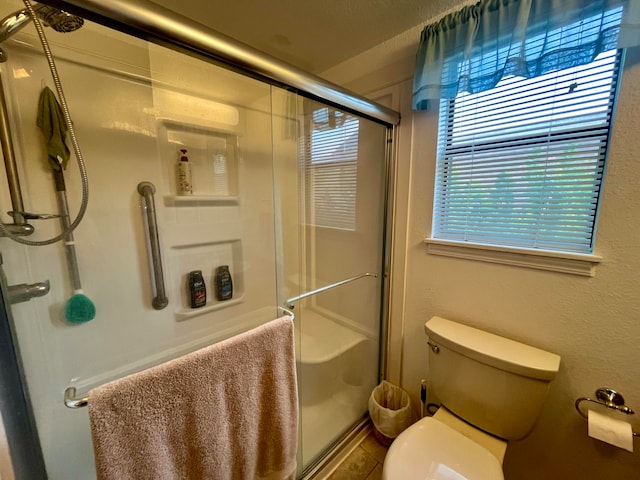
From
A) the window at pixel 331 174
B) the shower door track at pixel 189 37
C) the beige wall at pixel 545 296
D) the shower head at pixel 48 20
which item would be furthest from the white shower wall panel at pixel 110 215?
the beige wall at pixel 545 296

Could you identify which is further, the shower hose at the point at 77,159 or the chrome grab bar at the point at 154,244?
the chrome grab bar at the point at 154,244

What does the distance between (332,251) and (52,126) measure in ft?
4.49

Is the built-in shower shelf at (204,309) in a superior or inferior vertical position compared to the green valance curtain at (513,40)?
inferior

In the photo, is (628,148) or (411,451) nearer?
(628,148)

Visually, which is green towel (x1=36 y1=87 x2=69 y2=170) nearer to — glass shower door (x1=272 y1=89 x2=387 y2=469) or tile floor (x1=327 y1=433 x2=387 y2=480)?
glass shower door (x1=272 y1=89 x2=387 y2=469)

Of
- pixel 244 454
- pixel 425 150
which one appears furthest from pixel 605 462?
pixel 425 150

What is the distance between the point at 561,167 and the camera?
94cm

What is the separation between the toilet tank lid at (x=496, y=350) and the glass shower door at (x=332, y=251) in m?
0.48

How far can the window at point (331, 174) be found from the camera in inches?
58.7

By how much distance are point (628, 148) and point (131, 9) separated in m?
1.45

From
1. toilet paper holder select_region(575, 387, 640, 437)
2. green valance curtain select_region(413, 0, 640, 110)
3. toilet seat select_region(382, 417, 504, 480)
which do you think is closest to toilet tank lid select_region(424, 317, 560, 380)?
toilet paper holder select_region(575, 387, 640, 437)

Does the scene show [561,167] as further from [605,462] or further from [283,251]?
[283,251]

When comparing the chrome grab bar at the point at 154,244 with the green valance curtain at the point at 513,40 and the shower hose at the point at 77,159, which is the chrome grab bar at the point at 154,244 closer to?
the shower hose at the point at 77,159

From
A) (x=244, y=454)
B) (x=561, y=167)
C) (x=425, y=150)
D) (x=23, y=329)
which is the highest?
(x=425, y=150)
